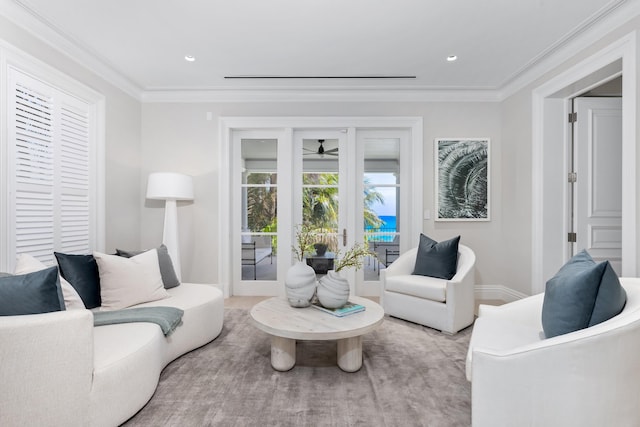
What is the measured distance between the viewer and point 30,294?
1.52 metres

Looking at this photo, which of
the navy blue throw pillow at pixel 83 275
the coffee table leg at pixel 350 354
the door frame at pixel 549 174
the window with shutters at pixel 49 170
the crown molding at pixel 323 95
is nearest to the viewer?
the coffee table leg at pixel 350 354

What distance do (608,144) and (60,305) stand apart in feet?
14.1

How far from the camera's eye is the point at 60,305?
63.3 inches

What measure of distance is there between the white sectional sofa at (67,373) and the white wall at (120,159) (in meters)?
2.09

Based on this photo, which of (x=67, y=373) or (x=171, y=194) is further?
(x=171, y=194)

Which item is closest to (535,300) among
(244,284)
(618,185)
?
(618,185)

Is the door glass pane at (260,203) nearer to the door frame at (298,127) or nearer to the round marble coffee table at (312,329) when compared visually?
the door frame at (298,127)

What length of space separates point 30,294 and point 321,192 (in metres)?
2.99

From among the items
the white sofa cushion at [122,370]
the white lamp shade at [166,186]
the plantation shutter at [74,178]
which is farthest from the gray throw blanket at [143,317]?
the white lamp shade at [166,186]

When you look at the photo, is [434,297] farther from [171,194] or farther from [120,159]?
[120,159]

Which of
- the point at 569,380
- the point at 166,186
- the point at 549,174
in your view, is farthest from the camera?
the point at 166,186

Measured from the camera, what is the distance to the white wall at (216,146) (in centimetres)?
395

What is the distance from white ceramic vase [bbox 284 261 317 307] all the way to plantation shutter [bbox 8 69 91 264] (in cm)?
204

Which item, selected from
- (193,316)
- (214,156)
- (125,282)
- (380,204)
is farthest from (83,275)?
(380,204)
